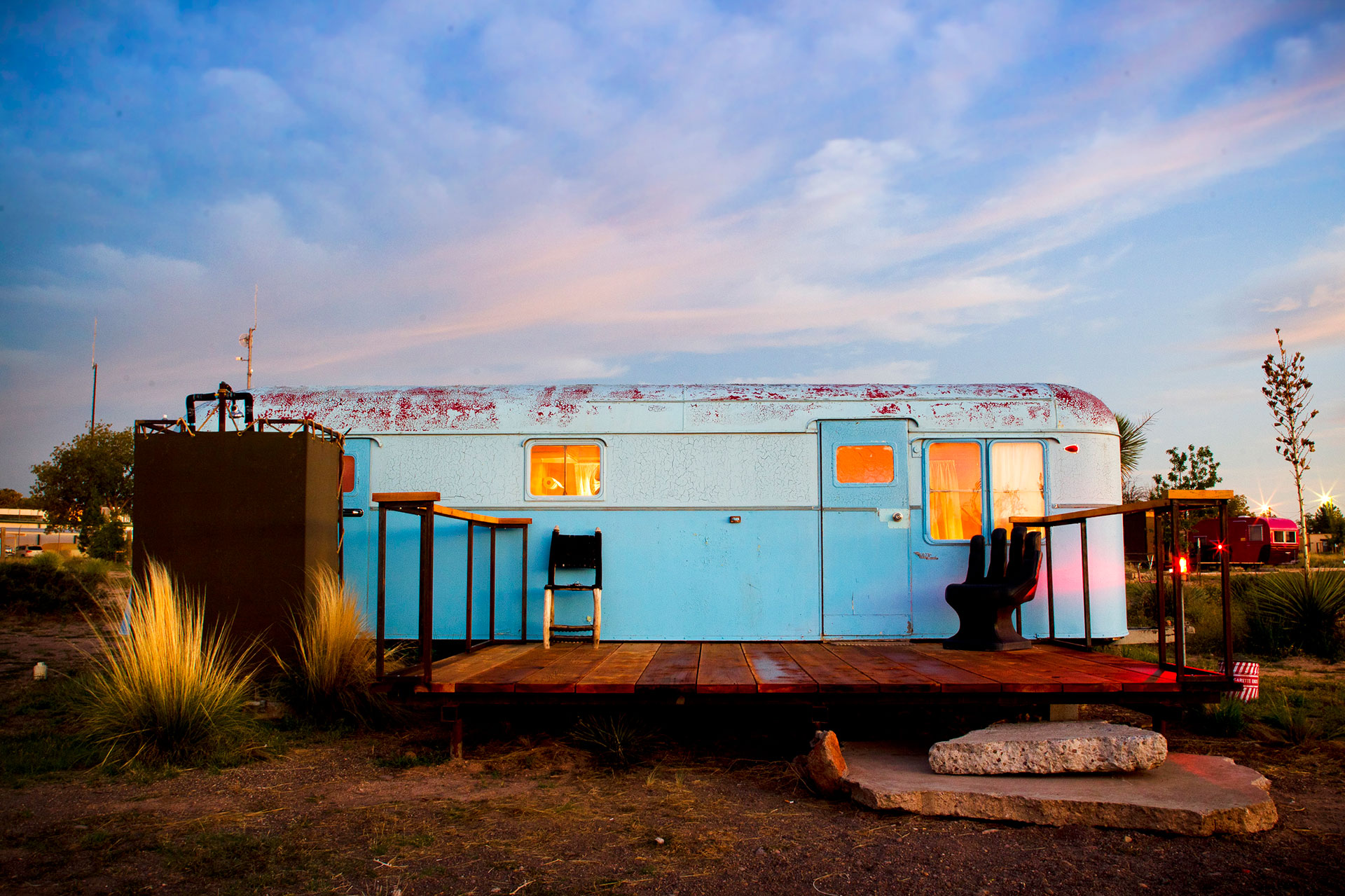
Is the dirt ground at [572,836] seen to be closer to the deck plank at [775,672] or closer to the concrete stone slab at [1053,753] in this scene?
the concrete stone slab at [1053,753]

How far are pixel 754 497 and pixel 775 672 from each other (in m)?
1.67

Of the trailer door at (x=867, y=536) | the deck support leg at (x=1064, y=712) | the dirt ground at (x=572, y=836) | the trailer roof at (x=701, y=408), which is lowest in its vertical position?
the dirt ground at (x=572, y=836)

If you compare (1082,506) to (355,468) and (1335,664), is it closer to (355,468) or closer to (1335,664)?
(1335,664)

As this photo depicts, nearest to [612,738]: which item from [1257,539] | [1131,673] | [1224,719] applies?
[1131,673]

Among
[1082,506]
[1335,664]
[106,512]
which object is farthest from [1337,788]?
[106,512]

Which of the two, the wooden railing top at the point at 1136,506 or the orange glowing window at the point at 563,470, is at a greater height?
the orange glowing window at the point at 563,470

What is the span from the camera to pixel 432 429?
680 centimetres

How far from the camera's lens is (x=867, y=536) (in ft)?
21.6

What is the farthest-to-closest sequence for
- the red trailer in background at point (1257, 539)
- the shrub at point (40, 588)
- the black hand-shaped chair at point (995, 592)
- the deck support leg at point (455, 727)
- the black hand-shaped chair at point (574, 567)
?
1. the red trailer in background at point (1257, 539)
2. the shrub at point (40, 588)
3. the black hand-shaped chair at point (574, 567)
4. the black hand-shaped chair at point (995, 592)
5. the deck support leg at point (455, 727)

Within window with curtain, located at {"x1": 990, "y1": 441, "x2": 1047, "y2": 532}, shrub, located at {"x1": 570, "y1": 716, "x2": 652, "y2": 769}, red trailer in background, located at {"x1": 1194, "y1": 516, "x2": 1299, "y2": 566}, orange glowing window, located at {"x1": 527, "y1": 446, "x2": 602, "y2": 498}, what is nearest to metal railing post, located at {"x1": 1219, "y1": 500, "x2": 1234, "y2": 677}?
window with curtain, located at {"x1": 990, "y1": 441, "x2": 1047, "y2": 532}

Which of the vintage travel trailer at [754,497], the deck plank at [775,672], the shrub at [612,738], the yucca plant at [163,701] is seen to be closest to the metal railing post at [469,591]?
the vintage travel trailer at [754,497]

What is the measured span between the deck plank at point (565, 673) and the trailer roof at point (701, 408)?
166 cm

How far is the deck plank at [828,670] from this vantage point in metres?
4.86

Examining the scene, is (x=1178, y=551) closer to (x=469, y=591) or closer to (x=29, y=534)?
(x=469, y=591)
